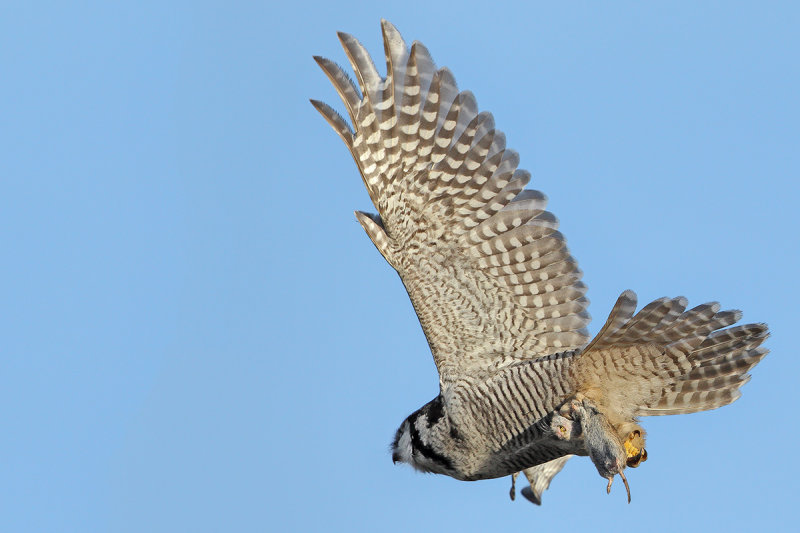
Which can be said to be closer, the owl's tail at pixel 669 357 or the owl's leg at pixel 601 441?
the owl's leg at pixel 601 441

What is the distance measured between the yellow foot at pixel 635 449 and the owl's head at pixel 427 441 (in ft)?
4.61

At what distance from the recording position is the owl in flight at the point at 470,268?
8273 mm

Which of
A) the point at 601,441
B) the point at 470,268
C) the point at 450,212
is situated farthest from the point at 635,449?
the point at 450,212

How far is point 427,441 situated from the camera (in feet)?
28.5

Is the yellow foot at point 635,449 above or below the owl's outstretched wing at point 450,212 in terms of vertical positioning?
below

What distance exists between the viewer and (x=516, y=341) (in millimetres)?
8695

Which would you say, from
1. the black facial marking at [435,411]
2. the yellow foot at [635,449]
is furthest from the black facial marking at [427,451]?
the yellow foot at [635,449]

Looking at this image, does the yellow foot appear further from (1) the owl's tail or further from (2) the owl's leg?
(1) the owl's tail

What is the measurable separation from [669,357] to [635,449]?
71cm

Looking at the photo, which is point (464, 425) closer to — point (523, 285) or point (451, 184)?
point (523, 285)

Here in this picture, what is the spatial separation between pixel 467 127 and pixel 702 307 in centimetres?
227

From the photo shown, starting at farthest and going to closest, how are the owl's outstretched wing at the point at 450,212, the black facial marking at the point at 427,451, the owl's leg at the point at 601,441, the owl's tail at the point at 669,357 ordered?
the black facial marking at the point at 427,451
the owl's outstretched wing at the point at 450,212
the owl's tail at the point at 669,357
the owl's leg at the point at 601,441

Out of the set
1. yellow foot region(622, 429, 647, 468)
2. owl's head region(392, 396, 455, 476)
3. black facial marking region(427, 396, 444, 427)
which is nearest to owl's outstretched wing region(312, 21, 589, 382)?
black facial marking region(427, 396, 444, 427)

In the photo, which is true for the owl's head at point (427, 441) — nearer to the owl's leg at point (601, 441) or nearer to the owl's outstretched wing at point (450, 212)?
the owl's outstretched wing at point (450, 212)
